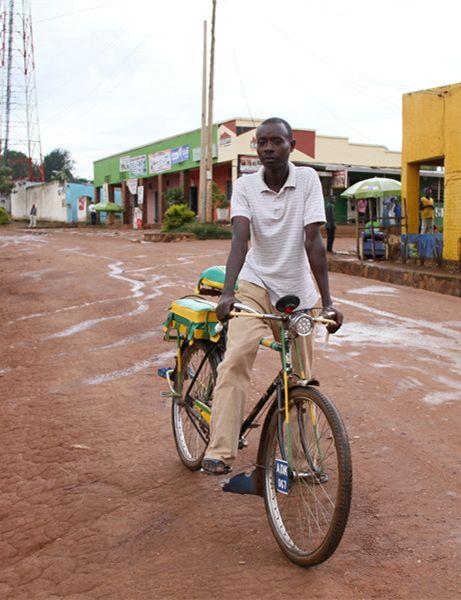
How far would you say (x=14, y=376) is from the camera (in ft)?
21.7

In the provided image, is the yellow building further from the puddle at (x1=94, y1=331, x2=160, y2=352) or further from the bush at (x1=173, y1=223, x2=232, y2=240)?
the puddle at (x1=94, y1=331, x2=160, y2=352)

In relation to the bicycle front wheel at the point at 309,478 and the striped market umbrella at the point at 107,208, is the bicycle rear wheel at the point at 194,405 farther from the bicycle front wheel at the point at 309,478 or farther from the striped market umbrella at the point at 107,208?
the striped market umbrella at the point at 107,208

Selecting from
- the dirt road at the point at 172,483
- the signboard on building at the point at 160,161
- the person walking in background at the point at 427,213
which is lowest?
the dirt road at the point at 172,483

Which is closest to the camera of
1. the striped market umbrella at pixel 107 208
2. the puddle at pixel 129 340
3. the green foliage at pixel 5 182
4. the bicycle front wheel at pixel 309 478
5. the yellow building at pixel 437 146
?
the bicycle front wheel at pixel 309 478

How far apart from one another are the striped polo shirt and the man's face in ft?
0.28

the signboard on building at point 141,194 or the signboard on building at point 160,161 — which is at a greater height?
the signboard on building at point 160,161

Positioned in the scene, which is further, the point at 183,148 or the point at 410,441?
the point at 183,148

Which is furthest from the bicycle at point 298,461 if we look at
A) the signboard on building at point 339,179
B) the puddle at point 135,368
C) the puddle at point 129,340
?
the signboard on building at point 339,179

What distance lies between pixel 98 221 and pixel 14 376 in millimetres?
44957

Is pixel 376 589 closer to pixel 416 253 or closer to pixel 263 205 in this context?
pixel 263 205

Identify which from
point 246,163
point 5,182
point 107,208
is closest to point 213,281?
point 246,163

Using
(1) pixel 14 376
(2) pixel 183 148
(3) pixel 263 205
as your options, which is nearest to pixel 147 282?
(1) pixel 14 376

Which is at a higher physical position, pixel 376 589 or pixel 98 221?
pixel 98 221

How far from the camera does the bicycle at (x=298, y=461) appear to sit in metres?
2.86
